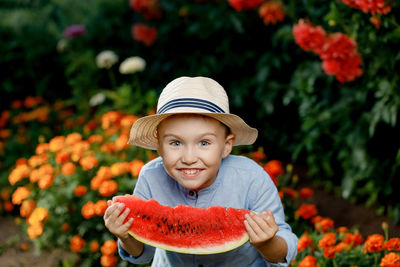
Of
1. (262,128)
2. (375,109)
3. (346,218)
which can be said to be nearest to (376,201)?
(346,218)

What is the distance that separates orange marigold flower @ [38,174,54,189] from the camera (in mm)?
3389

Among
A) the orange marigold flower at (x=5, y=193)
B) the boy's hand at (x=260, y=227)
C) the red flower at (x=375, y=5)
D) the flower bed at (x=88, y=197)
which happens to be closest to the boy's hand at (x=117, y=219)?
the boy's hand at (x=260, y=227)

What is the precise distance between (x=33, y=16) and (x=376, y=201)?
20.5ft

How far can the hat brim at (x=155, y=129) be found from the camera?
199 centimetres

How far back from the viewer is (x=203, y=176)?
198 cm

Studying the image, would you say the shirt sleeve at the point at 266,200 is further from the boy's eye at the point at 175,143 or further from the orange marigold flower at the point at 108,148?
the orange marigold flower at the point at 108,148

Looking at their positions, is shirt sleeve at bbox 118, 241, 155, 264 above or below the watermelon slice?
below

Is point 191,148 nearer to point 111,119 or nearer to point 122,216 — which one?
point 122,216

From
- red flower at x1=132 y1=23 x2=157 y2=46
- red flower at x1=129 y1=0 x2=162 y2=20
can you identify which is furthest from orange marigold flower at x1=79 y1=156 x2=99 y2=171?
red flower at x1=129 y1=0 x2=162 y2=20

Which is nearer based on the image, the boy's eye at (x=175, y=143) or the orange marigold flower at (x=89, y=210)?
the boy's eye at (x=175, y=143)

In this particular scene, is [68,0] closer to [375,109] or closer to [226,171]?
[375,109]

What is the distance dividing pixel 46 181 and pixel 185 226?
1.81 meters

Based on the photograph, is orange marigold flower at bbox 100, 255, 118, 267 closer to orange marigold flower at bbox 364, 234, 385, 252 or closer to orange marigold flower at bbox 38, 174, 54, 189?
orange marigold flower at bbox 38, 174, 54, 189

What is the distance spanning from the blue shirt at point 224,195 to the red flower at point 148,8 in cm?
351
